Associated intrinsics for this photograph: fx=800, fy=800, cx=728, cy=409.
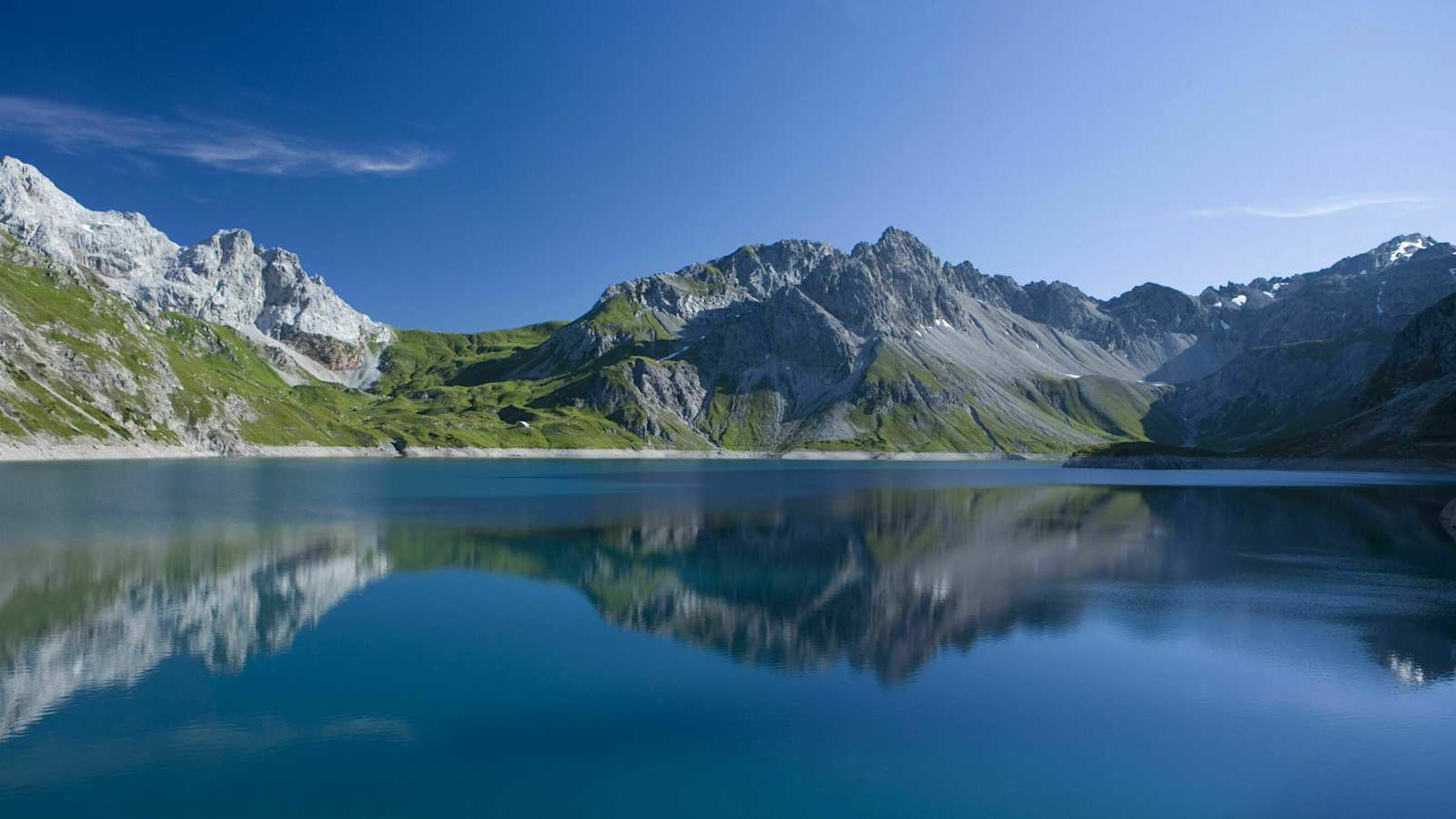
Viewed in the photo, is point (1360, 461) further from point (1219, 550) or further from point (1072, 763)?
point (1072, 763)

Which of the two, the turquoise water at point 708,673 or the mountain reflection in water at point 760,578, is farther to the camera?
the mountain reflection in water at point 760,578

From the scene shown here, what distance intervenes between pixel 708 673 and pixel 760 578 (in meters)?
19.7

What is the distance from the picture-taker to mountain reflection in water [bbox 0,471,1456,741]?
33656 millimetres

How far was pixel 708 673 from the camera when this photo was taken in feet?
102

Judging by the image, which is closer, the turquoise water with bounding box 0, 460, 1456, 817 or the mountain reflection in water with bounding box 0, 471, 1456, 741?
the turquoise water with bounding box 0, 460, 1456, 817

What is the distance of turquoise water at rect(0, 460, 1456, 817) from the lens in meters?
21.0

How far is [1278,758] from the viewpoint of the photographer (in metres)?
23.6

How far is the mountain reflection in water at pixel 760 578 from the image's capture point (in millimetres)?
33656

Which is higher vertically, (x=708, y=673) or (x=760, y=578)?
(x=760, y=578)

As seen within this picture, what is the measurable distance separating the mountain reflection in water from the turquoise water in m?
0.31

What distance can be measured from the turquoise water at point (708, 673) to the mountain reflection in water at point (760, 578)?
314 mm

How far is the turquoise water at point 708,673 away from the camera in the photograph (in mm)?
20984

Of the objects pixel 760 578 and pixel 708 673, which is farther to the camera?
pixel 760 578

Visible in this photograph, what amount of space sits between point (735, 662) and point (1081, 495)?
109 metres
